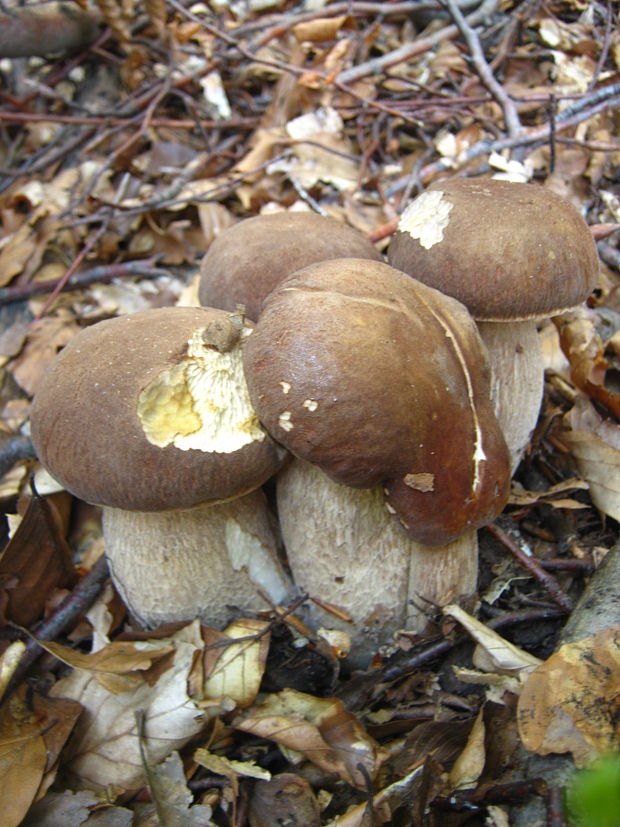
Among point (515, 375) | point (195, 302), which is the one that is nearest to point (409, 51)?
point (195, 302)

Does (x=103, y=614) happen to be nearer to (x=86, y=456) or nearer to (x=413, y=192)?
(x=86, y=456)

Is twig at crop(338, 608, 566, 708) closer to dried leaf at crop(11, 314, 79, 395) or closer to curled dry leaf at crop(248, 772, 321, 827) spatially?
curled dry leaf at crop(248, 772, 321, 827)

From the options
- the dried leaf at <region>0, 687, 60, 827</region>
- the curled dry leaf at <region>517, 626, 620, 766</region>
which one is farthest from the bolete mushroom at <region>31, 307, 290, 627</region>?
the curled dry leaf at <region>517, 626, 620, 766</region>

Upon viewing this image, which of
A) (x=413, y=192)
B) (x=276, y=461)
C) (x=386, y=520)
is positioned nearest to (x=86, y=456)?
(x=276, y=461)

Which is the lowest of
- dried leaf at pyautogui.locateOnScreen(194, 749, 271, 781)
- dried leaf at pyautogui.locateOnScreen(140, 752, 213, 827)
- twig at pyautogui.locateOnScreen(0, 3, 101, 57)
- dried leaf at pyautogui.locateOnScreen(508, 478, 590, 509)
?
dried leaf at pyautogui.locateOnScreen(508, 478, 590, 509)

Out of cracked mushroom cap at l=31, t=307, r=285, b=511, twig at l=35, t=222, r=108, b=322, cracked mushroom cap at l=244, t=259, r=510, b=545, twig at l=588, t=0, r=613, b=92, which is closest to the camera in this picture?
cracked mushroom cap at l=244, t=259, r=510, b=545
